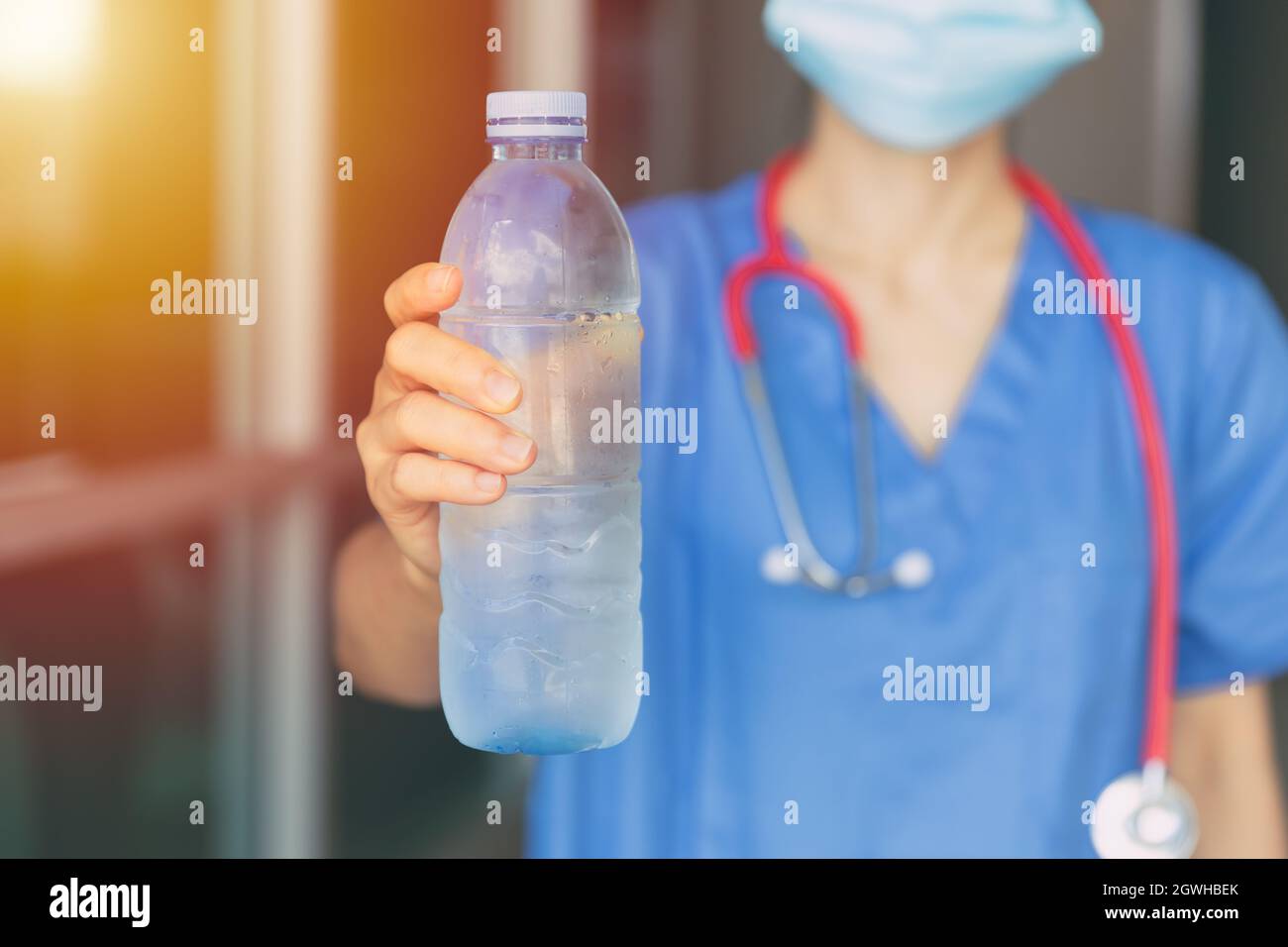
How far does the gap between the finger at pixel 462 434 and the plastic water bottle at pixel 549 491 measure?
0.18ft

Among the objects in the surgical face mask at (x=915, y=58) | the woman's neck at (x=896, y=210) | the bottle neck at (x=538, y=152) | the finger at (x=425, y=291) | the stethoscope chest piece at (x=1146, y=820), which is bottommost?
the stethoscope chest piece at (x=1146, y=820)

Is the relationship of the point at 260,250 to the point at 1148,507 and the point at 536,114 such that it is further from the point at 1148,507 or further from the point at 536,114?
the point at 1148,507

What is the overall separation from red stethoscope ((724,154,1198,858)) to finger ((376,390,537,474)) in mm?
373

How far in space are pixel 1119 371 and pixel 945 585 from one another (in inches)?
8.8

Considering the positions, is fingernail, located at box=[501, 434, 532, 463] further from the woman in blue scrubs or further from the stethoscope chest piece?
the stethoscope chest piece

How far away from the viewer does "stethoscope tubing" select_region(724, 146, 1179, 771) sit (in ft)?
3.29

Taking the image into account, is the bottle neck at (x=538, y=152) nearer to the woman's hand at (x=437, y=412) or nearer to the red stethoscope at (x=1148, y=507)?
the woman's hand at (x=437, y=412)

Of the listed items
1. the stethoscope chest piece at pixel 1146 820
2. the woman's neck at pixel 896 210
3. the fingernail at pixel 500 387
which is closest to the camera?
the fingernail at pixel 500 387

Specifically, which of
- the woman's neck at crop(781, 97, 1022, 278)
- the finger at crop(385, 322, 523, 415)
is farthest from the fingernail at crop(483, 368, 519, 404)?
the woman's neck at crop(781, 97, 1022, 278)

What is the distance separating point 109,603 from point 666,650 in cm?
53

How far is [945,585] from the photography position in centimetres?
105

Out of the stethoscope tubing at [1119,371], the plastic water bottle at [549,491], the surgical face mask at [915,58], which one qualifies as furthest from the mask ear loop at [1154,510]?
the plastic water bottle at [549,491]

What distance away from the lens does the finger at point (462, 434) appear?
2.22ft

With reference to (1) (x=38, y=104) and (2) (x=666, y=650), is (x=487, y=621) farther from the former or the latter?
(1) (x=38, y=104)
